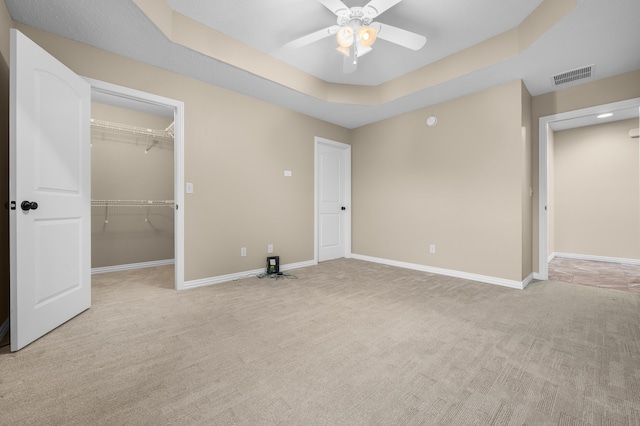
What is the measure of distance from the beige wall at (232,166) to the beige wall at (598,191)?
4.98 m

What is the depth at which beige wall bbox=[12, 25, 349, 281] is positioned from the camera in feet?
9.21

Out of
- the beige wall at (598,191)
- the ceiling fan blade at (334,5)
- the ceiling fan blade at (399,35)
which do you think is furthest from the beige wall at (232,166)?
the beige wall at (598,191)

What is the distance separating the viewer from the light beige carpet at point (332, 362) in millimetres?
1242

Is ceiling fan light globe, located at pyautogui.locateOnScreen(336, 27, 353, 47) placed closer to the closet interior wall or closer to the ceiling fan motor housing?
the ceiling fan motor housing

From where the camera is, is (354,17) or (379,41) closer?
(354,17)

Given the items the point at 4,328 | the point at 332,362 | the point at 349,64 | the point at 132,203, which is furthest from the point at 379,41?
the point at 132,203

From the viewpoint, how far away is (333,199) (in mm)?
4973

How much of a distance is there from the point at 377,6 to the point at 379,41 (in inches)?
34.5

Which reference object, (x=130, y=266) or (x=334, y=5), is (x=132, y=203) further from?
(x=334, y=5)

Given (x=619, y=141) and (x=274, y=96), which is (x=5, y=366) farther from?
(x=619, y=141)

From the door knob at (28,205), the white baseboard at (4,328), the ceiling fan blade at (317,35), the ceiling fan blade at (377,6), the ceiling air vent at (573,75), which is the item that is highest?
the ceiling air vent at (573,75)

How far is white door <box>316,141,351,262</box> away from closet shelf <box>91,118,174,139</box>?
8.17 ft

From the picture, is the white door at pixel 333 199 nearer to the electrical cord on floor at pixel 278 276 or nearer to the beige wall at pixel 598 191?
the electrical cord on floor at pixel 278 276

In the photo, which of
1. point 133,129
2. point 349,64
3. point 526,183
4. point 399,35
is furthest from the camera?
point 133,129
